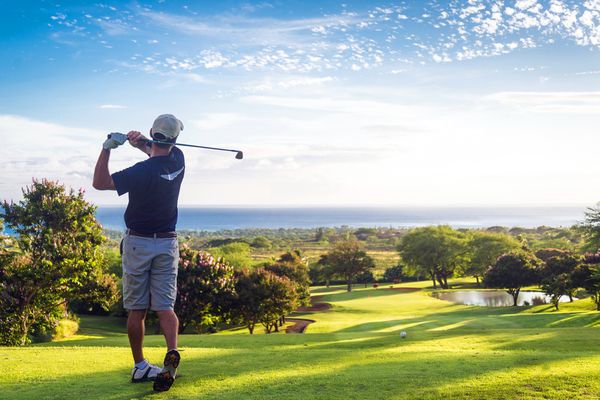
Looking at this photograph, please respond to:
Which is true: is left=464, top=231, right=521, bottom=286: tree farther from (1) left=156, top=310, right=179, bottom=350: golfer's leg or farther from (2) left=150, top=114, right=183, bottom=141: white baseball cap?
Answer: (2) left=150, top=114, right=183, bottom=141: white baseball cap

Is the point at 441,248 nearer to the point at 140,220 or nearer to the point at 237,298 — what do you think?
the point at 237,298

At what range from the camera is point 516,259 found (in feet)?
163

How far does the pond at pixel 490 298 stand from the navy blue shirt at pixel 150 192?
5444cm

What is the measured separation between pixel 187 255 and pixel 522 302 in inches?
1668

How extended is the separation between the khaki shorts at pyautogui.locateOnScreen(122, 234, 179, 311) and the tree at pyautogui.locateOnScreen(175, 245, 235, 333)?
25.8 m

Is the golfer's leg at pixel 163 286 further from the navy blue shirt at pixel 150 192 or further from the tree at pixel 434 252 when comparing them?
the tree at pixel 434 252

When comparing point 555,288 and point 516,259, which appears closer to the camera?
point 555,288

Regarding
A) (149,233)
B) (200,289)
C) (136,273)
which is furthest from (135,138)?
(200,289)

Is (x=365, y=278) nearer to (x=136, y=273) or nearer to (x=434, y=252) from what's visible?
(x=434, y=252)

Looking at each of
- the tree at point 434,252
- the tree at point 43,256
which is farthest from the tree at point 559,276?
the tree at point 43,256

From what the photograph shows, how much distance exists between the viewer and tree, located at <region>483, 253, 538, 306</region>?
160ft

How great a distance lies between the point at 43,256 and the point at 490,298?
54.0m

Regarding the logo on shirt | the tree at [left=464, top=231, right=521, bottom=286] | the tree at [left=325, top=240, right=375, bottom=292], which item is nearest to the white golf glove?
the logo on shirt

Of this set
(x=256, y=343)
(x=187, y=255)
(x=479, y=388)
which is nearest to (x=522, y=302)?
(x=187, y=255)
